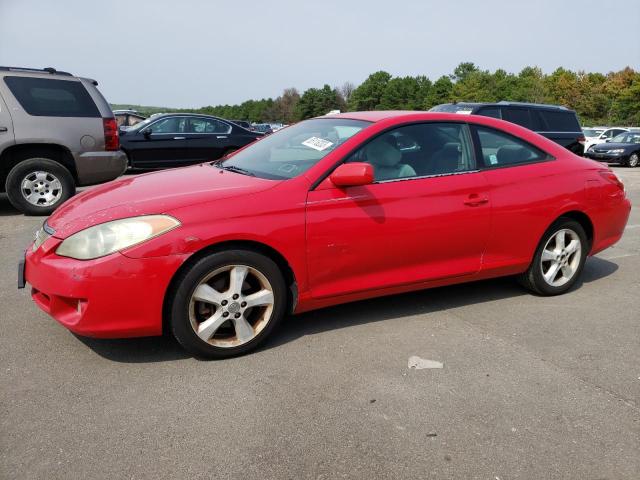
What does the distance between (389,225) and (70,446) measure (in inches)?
85.5

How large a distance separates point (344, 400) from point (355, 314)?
1229 mm

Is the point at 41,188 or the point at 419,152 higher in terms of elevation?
the point at 419,152

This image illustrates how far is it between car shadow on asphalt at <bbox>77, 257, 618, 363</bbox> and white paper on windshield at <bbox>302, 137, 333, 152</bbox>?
1.21m

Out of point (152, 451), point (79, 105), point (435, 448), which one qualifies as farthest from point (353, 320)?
point (79, 105)

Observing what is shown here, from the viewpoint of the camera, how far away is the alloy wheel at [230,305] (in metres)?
3.12

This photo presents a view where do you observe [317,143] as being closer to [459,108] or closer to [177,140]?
[459,108]

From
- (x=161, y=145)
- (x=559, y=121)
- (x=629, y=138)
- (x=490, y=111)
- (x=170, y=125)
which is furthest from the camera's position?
(x=629, y=138)

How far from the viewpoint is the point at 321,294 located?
345 cm

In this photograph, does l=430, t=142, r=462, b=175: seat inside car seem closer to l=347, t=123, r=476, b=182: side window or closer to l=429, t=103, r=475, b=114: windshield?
l=347, t=123, r=476, b=182: side window

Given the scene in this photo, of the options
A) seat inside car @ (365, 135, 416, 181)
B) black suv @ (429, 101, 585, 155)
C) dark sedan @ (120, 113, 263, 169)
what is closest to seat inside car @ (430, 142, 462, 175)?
seat inside car @ (365, 135, 416, 181)

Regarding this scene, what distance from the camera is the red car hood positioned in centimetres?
309

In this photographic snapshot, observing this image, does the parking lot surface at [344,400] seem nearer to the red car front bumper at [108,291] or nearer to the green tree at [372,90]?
the red car front bumper at [108,291]

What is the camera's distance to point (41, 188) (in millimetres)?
7375

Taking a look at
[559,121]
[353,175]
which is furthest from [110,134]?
[559,121]
